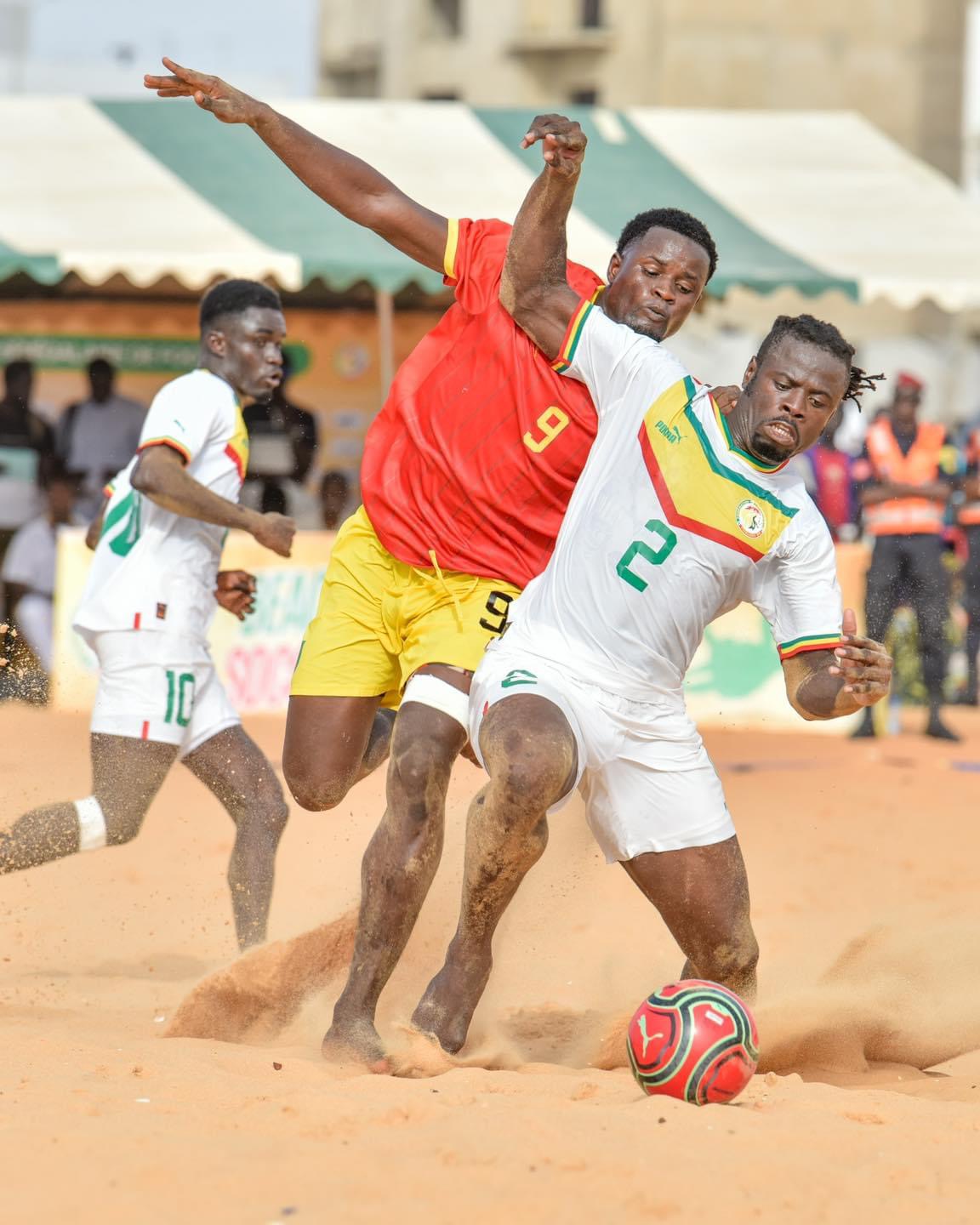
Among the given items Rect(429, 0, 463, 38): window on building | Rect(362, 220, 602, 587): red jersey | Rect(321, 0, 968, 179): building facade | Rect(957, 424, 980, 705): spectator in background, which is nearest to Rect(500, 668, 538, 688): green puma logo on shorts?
Rect(362, 220, 602, 587): red jersey

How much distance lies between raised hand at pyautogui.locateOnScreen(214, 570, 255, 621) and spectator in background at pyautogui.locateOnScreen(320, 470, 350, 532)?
24.3ft

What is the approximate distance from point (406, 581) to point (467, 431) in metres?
0.47

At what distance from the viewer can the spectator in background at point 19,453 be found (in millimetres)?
13570

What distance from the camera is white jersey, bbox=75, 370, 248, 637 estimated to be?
5.91m

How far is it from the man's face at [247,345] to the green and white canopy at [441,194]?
5.66m

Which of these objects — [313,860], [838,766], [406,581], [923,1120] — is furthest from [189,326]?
[923,1120]

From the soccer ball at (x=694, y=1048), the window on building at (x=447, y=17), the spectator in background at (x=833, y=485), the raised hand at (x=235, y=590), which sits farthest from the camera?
the window on building at (x=447, y=17)

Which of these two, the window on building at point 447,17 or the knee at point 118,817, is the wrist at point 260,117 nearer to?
the knee at point 118,817

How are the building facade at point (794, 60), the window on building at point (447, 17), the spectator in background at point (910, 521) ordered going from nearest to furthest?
1. the spectator in background at point (910, 521)
2. the building facade at point (794, 60)
3. the window on building at point (447, 17)

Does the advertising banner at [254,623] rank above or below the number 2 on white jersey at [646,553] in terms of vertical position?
below

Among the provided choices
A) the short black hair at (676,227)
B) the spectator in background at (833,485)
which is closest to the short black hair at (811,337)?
the short black hair at (676,227)

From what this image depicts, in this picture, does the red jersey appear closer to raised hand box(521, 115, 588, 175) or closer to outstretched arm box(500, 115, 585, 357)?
outstretched arm box(500, 115, 585, 357)

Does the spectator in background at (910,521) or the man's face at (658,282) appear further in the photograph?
the spectator in background at (910,521)

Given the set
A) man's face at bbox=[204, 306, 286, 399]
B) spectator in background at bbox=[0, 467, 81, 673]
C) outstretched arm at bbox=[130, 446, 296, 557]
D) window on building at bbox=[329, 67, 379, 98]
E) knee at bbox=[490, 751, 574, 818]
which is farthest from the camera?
window on building at bbox=[329, 67, 379, 98]
